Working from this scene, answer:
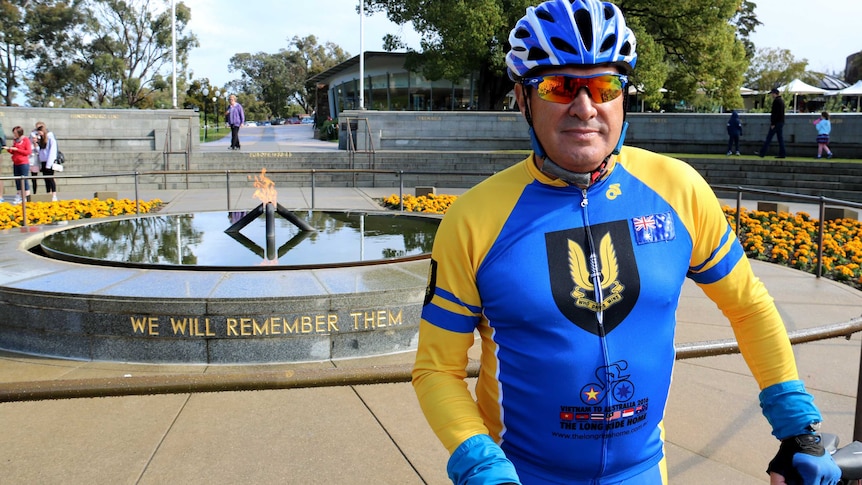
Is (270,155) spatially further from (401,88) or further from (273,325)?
(401,88)

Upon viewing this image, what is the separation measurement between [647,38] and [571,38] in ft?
101

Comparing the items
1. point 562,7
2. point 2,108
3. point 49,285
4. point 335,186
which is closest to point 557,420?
point 562,7

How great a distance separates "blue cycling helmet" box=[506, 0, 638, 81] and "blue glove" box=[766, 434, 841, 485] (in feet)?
3.62

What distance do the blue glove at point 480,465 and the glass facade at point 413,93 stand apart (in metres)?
48.2

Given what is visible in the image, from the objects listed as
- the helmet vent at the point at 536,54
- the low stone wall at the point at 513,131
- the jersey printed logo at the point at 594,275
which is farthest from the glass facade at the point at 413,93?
the jersey printed logo at the point at 594,275

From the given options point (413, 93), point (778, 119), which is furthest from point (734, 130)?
point (413, 93)

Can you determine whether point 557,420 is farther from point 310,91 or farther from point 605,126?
point 310,91

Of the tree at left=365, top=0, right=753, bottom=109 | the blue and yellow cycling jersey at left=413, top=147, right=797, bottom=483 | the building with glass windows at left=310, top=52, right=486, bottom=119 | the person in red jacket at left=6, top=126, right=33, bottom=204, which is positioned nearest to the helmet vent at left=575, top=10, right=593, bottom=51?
the blue and yellow cycling jersey at left=413, top=147, right=797, bottom=483

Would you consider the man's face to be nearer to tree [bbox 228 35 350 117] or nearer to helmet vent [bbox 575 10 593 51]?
helmet vent [bbox 575 10 593 51]

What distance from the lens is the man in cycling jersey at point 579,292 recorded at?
6.39 ft

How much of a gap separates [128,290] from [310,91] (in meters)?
97.4

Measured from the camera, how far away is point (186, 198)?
19.6m

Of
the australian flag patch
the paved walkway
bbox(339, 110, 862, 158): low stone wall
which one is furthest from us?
bbox(339, 110, 862, 158): low stone wall

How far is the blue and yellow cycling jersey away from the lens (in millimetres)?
1947
